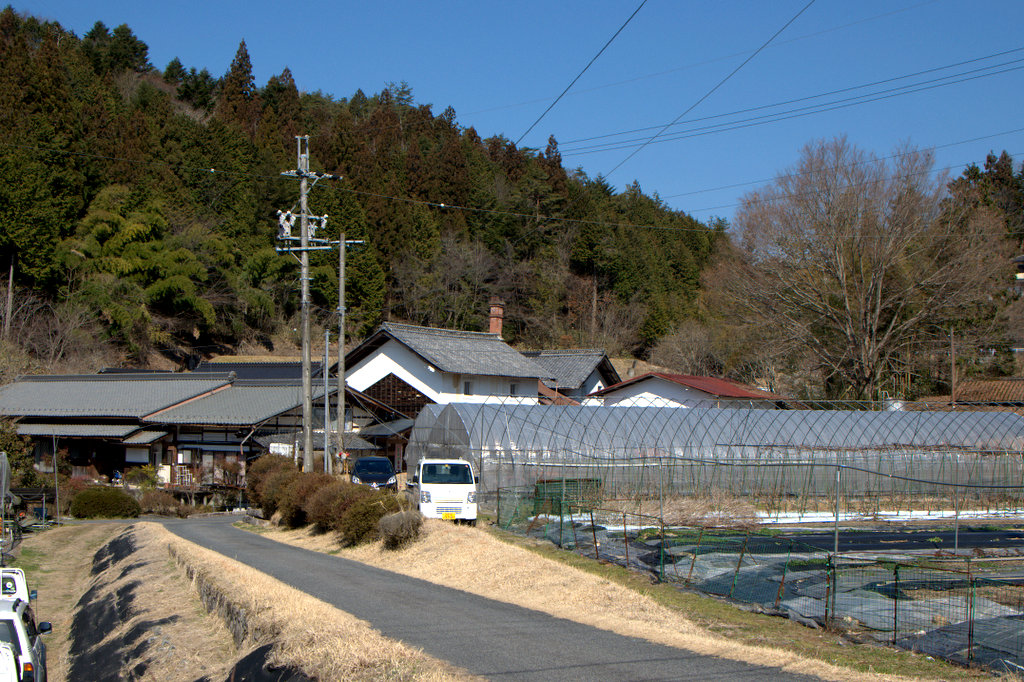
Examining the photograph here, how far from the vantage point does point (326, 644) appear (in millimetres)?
9000

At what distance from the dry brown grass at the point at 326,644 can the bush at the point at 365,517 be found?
778cm

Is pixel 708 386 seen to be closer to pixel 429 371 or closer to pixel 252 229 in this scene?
pixel 429 371

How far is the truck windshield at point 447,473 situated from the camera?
76.8 ft

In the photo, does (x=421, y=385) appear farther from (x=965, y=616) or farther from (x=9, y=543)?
(x=965, y=616)

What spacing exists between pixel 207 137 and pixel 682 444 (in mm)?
51546

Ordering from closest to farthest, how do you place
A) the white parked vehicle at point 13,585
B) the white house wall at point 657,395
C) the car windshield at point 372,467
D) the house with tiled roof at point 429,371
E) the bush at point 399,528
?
the white parked vehicle at point 13,585 < the bush at point 399,528 < the car windshield at point 372,467 < the house with tiled roof at point 429,371 < the white house wall at point 657,395

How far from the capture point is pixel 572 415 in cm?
3073

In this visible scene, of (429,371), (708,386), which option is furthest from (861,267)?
(429,371)

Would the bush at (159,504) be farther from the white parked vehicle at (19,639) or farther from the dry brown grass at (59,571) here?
the white parked vehicle at (19,639)

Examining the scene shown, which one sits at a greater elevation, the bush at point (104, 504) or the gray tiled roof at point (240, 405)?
the gray tiled roof at point (240, 405)

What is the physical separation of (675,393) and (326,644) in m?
42.0

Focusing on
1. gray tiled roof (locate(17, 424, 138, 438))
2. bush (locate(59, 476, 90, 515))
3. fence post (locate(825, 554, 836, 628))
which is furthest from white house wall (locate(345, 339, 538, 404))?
fence post (locate(825, 554, 836, 628))

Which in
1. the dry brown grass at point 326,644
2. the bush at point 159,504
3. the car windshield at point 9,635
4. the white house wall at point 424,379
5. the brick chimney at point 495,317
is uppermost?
the brick chimney at point 495,317

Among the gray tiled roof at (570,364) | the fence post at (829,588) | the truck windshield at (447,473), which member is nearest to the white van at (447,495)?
the truck windshield at (447,473)
